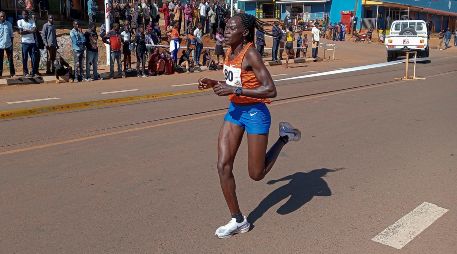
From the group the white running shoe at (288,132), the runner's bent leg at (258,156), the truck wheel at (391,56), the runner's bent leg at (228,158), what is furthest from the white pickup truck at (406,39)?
the runner's bent leg at (228,158)

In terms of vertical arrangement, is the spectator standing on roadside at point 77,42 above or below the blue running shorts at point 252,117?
above

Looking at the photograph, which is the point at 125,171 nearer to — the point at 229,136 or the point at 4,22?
the point at 229,136

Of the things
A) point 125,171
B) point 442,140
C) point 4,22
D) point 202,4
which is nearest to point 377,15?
point 202,4

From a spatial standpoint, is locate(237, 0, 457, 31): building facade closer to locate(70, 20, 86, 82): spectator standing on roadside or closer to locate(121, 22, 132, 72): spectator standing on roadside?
locate(121, 22, 132, 72): spectator standing on roadside

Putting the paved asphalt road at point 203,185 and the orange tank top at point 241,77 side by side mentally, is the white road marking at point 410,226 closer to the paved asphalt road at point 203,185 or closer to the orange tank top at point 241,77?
the paved asphalt road at point 203,185

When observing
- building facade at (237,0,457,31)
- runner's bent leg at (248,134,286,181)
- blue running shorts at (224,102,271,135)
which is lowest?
runner's bent leg at (248,134,286,181)

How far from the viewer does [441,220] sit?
4645 mm

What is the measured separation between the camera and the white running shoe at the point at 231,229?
4.14 m

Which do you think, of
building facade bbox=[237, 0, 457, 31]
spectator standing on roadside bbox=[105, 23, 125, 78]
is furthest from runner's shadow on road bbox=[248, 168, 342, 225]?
building facade bbox=[237, 0, 457, 31]

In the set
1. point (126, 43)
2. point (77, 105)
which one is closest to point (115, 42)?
point (126, 43)

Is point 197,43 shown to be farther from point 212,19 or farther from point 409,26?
point 409,26

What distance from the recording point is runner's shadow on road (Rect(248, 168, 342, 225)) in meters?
4.84

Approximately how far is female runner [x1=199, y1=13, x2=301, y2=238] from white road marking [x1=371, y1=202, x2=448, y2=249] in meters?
1.17

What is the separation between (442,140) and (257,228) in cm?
476
